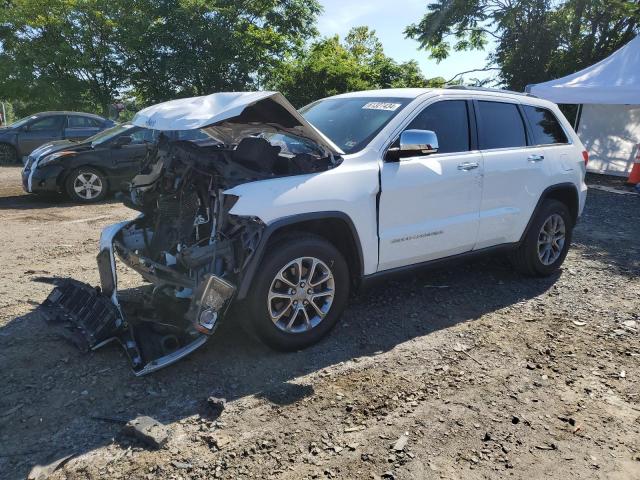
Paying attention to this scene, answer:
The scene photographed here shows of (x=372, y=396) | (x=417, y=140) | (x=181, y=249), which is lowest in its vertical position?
(x=372, y=396)

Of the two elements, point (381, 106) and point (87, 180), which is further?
point (87, 180)

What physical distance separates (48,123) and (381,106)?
12714mm

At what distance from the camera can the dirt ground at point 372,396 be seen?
105 inches

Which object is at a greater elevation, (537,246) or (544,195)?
(544,195)

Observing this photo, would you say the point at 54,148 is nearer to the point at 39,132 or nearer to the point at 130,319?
the point at 39,132

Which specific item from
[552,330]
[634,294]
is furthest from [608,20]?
[552,330]

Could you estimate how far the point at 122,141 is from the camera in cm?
920

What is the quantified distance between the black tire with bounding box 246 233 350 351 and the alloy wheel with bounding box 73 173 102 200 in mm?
6843

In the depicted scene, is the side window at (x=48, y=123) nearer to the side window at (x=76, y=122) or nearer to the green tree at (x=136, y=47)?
the side window at (x=76, y=122)

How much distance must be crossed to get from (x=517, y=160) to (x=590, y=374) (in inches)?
80.8

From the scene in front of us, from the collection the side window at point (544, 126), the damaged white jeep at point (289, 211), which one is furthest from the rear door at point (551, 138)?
the damaged white jeep at point (289, 211)

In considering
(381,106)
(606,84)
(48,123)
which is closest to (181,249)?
(381,106)

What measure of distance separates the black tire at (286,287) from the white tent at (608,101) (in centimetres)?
1060

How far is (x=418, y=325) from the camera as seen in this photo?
4273 mm
